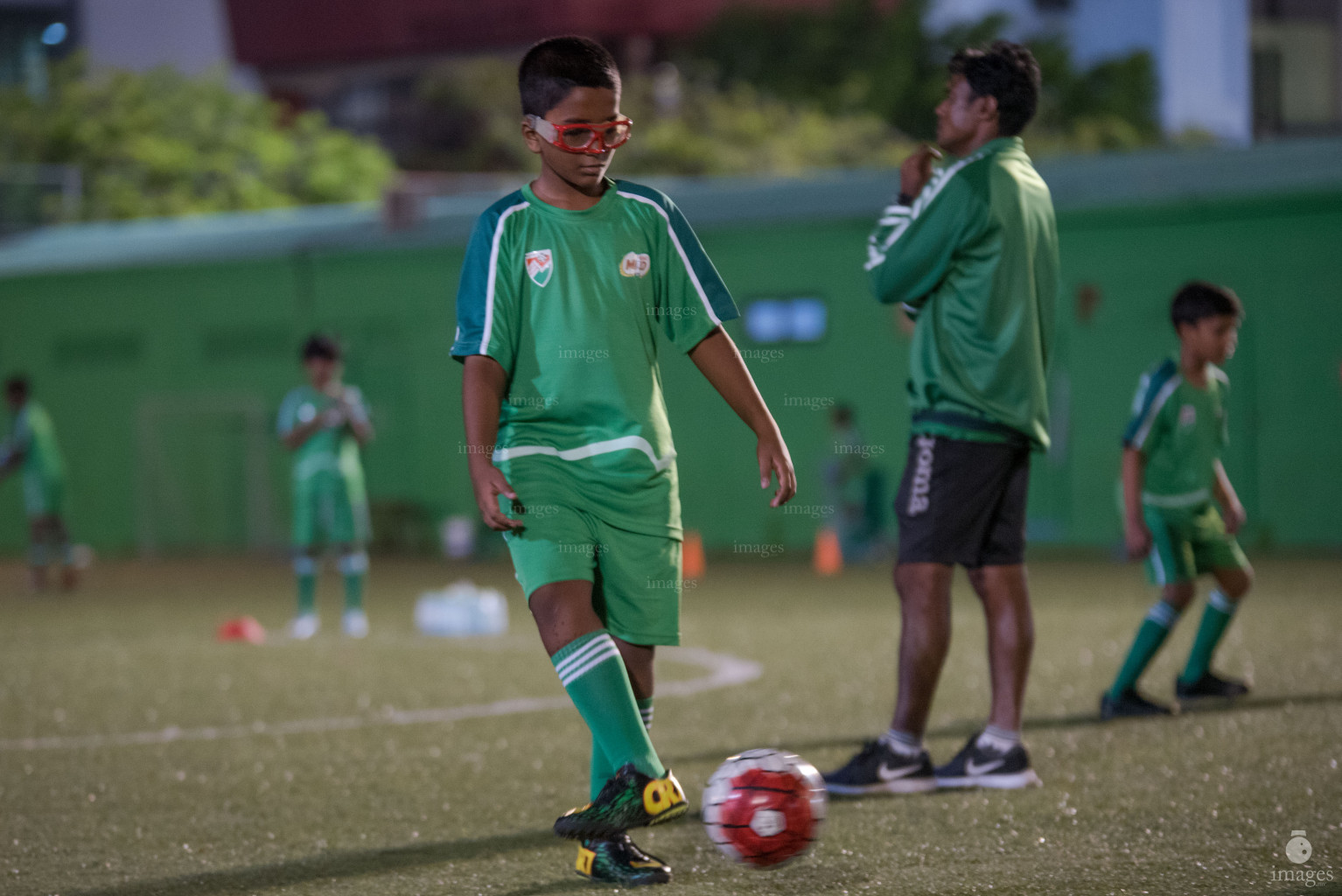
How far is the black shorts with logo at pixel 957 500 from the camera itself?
5176 mm

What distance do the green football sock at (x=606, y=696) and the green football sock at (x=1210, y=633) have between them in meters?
3.85

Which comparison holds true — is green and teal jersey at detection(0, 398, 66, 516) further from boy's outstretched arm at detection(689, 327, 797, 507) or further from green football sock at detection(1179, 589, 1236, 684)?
boy's outstretched arm at detection(689, 327, 797, 507)

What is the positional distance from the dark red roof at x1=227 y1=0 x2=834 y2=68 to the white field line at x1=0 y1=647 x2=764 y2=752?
54497 mm

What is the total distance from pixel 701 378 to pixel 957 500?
1483cm

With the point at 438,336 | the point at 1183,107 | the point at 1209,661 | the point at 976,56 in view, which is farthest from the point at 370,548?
the point at 1183,107

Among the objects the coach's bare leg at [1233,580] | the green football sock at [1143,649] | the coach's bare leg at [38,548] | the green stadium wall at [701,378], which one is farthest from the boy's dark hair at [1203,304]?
the coach's bare leg at [38,548]

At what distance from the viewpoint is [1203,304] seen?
6.56m

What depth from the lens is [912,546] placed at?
5.25 m

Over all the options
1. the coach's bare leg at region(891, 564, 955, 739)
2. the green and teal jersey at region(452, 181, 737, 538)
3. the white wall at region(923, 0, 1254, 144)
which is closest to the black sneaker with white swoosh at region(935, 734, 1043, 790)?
the coach's bare leg at region(891, 564, 955, 739)

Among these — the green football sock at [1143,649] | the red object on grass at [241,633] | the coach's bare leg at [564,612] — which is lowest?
the red object on grass at [241,633]

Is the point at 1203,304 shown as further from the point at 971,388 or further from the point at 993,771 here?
the point at 993,771

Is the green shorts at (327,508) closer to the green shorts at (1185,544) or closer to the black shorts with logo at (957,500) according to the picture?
the green shorts at (1185,544)

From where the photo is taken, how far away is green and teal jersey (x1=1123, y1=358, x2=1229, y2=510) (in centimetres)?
666

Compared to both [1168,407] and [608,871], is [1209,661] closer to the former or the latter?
[1168,407]
